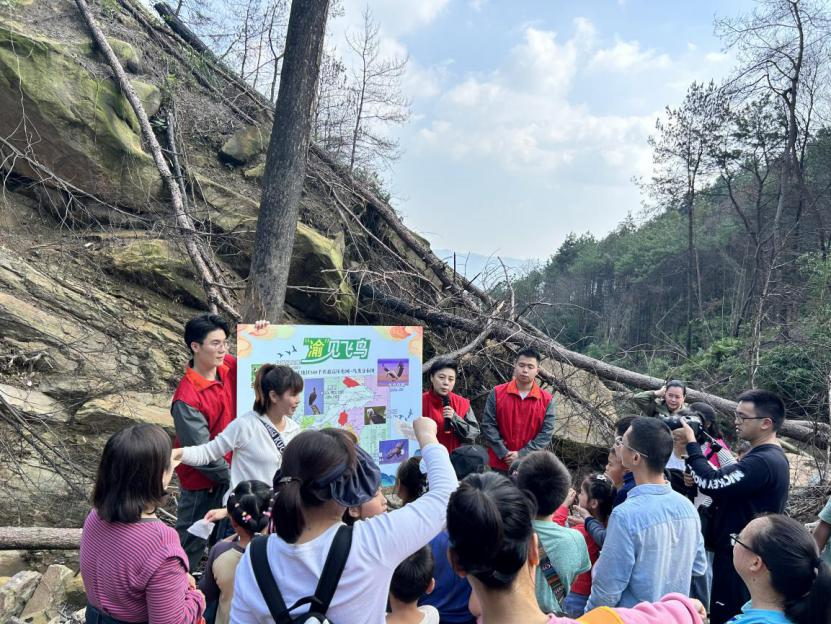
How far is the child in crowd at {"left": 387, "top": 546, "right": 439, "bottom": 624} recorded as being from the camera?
1.81 meters

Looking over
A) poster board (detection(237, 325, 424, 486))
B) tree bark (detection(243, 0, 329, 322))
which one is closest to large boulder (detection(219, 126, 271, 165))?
tree bark (detection(243, 0, 329, 322))

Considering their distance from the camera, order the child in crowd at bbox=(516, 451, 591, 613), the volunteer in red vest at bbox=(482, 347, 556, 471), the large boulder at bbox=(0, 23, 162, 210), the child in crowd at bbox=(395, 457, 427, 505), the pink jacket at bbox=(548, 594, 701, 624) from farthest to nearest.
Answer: the large boulder at bbox=(0, 23, 162, 210) < the volunteer in red vest at bbox=(482, 347, 556, 471) < the child in crowd at bbox=(395, 457, 427, 505) < the child in crowd at bbox=(516, 451, 591, 613) < the pink jacket at bbox=(548, 594, 701, 624)

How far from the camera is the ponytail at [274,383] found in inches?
116

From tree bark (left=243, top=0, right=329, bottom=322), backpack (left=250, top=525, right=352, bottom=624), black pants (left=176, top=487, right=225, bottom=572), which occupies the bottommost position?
black pants (left=176, top=487, right=225, bottom=572)

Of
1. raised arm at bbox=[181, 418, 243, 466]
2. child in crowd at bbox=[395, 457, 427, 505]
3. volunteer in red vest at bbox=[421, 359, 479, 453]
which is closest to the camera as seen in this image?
child in crowd at bbox=[395, 457, 427, 505]

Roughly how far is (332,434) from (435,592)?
1041 millimetres

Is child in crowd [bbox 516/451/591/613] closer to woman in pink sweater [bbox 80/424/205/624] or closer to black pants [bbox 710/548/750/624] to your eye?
black pants [bbox 710/548/750/624]

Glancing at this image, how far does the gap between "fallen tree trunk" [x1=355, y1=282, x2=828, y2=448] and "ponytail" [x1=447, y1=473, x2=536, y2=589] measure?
4735 mm

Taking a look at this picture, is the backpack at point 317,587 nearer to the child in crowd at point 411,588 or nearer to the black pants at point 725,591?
the child in crowd at point 411,588

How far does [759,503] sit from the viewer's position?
2.85 metres

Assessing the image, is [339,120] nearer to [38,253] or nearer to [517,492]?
[38,253]

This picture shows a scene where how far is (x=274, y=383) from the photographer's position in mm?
2957

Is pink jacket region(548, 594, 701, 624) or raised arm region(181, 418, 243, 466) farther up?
pink jacket region(548, 594, 701, 624)

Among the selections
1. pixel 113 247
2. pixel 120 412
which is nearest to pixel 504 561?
pixel 120 412
